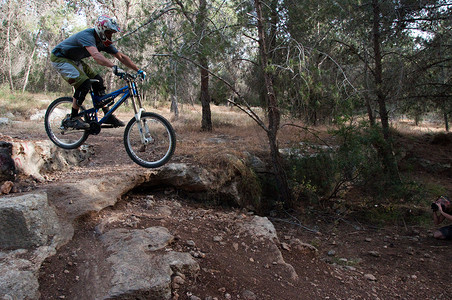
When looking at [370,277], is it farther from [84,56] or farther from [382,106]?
[382,106]

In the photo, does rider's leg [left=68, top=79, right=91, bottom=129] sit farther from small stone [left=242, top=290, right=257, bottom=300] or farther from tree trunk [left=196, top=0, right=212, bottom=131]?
small stone [left=242, top=290, right=257, bottom=300]

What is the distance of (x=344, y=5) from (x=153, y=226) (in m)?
7.65

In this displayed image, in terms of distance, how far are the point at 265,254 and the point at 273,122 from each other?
2971mm

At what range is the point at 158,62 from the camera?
603 cm

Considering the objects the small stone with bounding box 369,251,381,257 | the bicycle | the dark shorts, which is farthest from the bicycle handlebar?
the dark shorts

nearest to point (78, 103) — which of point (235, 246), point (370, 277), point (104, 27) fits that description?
point (104, 27)

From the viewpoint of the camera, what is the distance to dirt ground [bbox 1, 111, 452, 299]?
3389mm

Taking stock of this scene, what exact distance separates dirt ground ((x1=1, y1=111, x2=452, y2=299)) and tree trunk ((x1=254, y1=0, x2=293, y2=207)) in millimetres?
576

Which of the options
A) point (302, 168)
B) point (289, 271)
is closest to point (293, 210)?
point (302, 168)

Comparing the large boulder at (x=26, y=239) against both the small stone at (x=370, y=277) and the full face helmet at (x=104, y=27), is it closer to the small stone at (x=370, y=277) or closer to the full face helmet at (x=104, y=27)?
the full face helmet at (x=104, y=27)

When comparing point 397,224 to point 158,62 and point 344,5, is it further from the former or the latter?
point 158,62

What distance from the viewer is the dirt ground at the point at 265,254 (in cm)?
339

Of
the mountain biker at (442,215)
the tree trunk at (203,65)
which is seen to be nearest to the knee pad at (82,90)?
the tree trunk at (203,65)

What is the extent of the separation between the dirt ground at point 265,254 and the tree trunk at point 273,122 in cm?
58
